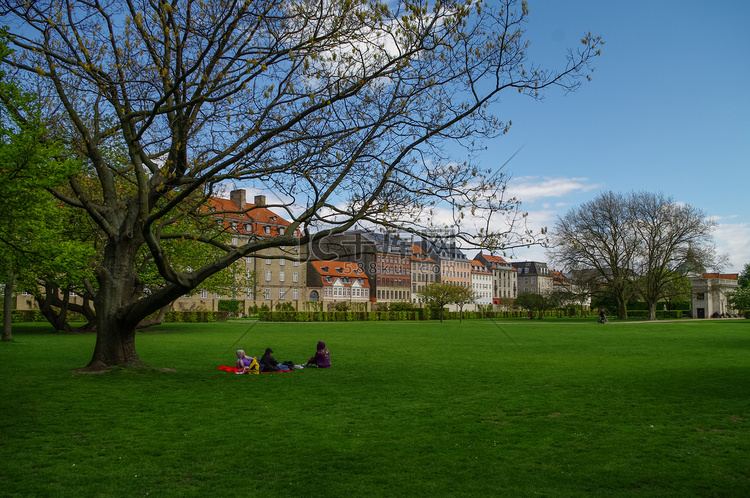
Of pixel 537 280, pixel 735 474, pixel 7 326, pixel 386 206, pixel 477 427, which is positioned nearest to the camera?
pixel 735 474

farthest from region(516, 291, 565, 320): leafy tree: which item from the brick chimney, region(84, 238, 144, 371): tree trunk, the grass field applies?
region(84, 238, 144, 371): tree trunk

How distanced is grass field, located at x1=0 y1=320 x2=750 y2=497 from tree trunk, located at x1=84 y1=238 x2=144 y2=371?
669 millimetres

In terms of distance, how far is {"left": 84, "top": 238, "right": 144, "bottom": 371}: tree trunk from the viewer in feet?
46.4

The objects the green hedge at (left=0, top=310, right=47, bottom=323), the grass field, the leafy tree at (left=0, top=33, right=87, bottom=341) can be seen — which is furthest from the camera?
the green hedge at (left=0, top=310, right=47, bottom=323)

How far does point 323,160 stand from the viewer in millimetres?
12508

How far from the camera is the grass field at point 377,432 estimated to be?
609 centimetres

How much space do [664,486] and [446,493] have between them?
223 cm

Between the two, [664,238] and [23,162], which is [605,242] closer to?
[664,238]

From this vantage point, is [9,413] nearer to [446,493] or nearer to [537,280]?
[446,493]

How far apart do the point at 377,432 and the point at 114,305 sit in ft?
28.0

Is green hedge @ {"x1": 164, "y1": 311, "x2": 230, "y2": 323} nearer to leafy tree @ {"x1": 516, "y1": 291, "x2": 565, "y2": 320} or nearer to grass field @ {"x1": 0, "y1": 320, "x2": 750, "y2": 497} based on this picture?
grass field @ {"x1": 0, "y1": 320, "x2": 750, "y2": 497}

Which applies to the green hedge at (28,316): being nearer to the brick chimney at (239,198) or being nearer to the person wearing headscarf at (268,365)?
the brick chimney at (239,198)

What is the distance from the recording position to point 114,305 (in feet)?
46.6

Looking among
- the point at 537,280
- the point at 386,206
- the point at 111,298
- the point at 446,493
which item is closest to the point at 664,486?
the point at 446,493
